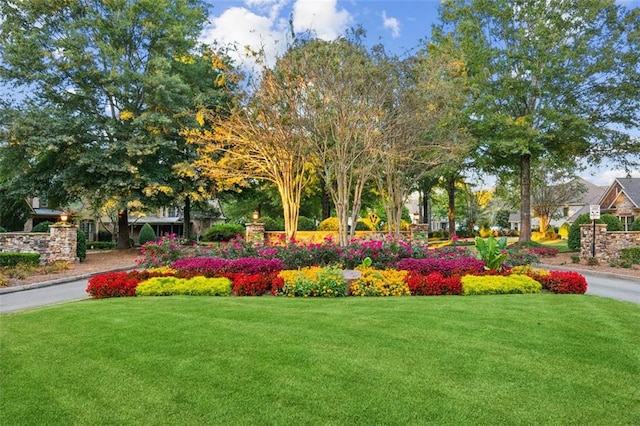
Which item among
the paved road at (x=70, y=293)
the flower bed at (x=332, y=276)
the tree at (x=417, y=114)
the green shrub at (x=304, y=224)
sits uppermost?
the tree at (x=417, y=114)

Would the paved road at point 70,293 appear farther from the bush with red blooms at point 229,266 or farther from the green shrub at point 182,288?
the bush with red blooms at point 229,266

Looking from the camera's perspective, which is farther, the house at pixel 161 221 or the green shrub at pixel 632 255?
the house at pixel 161 221

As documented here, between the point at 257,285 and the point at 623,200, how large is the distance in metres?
35.9

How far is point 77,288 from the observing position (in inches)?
442

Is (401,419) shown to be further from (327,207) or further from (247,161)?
(327,207)

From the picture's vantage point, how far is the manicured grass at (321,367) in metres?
3.24

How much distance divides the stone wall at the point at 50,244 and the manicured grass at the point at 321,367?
11.1m

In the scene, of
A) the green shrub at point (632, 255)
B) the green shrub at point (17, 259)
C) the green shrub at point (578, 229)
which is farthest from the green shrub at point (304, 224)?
the green shrub at point (632, 255)

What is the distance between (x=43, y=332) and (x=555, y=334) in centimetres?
650

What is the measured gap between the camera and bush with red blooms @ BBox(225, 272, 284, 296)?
8.45m

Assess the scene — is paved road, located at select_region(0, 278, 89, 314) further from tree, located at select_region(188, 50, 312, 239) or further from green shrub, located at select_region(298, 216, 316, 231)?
green shrub, located at select_region(298, 216, 316, 231)

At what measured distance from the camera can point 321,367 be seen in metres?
4.05

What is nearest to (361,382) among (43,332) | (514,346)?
(514,346)

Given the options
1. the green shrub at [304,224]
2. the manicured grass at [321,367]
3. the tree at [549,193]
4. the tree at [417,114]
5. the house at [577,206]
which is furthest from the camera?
the house at [577,206]
